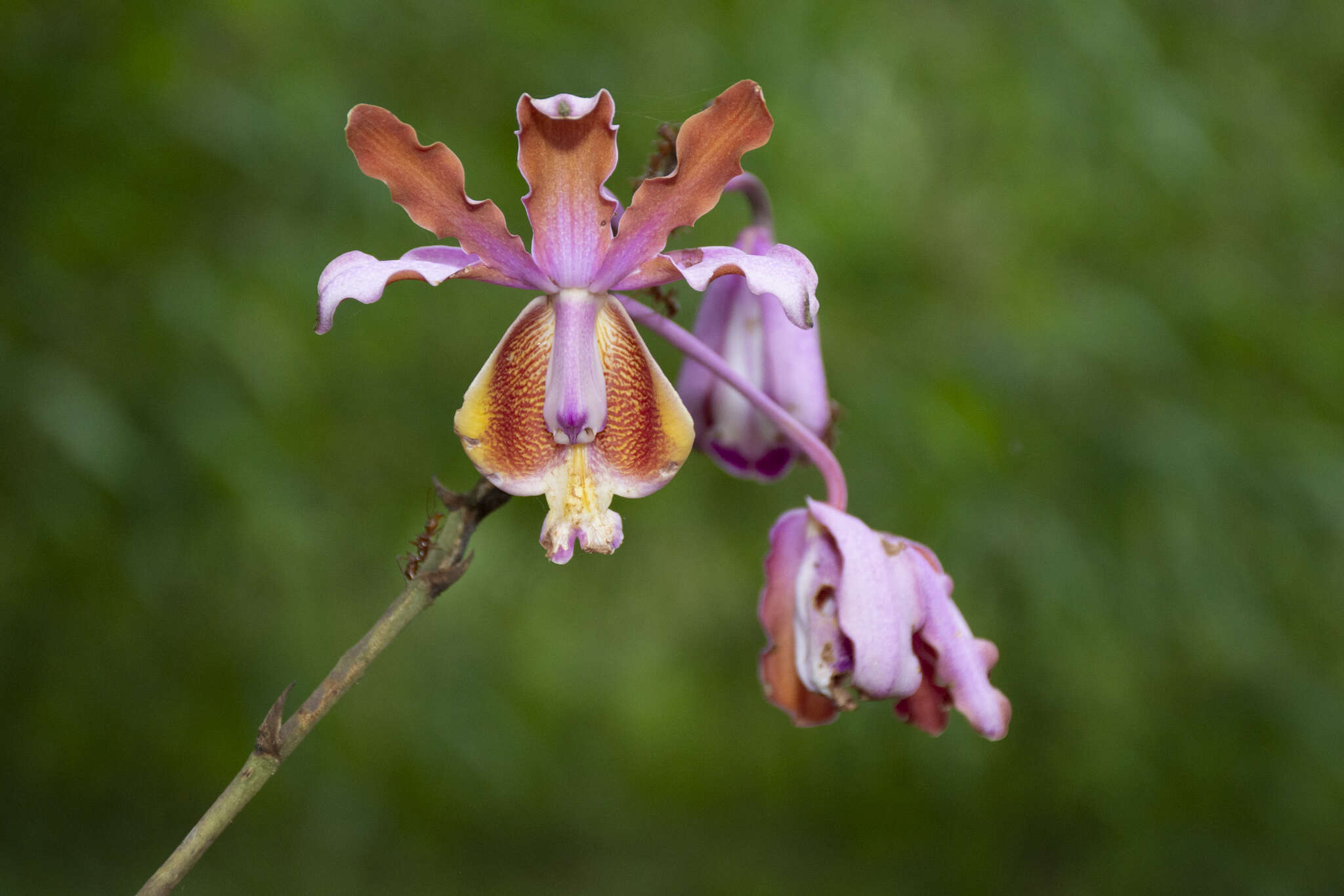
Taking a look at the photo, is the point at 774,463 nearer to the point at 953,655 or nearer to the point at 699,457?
the point at 953,655

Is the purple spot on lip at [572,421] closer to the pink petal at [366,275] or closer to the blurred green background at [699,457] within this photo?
the pink petal at [366,275]

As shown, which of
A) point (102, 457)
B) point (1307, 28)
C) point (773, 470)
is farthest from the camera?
point (1307, 28)

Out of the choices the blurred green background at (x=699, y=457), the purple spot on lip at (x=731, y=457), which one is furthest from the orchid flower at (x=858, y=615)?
the blurred green background at (x=699, y=457)

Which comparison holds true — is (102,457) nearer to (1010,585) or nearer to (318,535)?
(318,535)

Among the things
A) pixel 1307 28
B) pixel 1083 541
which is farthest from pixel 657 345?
pixel 1307 28

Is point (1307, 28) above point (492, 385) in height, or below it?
above

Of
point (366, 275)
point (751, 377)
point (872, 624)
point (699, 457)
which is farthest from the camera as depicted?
point (699, 457)

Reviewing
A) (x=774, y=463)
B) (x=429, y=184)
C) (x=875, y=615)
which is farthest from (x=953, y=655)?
(x=429, y=184)

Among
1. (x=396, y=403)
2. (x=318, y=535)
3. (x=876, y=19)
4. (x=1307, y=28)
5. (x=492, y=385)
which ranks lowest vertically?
(x=492, y=385)
